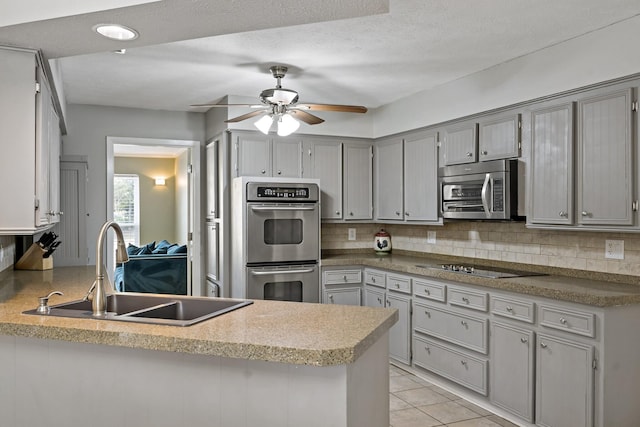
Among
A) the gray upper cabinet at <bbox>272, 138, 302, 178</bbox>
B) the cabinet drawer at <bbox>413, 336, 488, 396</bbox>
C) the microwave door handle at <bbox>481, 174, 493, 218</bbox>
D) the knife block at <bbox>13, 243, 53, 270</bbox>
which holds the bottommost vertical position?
the cabinet drawer at <bbox>413, 336, 488, 396</bbox>

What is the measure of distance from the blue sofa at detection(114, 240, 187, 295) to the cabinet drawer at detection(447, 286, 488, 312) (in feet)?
14.1

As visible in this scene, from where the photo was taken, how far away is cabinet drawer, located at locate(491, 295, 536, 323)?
314 centimetres

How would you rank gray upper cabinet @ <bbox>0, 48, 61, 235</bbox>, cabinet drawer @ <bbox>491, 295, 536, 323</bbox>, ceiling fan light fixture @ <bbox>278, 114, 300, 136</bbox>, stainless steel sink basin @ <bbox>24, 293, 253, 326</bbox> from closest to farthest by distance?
1. stainless steel sink basin @ <bbox>24, 293, 253, 326</bbox>
2. gray upper cabinet @ <bbox>0, 48, 61, 235</bbox>
3. cabinet drawer @ <bbox>491, 295, 536, 323</bbox>
4. ceiling fan light fixture @ <bbox>278, 114, 300, 136</bbox>

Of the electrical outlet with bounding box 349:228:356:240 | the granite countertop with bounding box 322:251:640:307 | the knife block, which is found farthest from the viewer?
the electrical outlet with bounding box 349:228:356:240

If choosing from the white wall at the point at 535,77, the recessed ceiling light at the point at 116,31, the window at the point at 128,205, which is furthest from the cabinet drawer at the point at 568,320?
the window at the point at 128,205

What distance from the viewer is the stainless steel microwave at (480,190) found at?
3.59 meters

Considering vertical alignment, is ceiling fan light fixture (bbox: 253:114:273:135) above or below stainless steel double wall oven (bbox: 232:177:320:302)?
above

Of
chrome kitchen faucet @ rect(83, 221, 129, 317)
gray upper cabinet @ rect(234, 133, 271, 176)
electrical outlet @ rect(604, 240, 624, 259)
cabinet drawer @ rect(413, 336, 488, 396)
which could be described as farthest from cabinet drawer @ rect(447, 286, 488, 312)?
chrome kitchen faucet @ rect(83, 221, 129, 317)

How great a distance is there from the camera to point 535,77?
3516 millimetres

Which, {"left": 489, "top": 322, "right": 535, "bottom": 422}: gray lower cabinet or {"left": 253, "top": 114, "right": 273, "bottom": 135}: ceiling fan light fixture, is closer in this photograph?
{"left": 489, "top": 322, "right": 535, "bottom": 422}: gray lower cabinet

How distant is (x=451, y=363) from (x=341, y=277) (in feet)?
4.61

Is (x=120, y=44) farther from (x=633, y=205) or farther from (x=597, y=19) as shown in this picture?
(x=633, y=205)

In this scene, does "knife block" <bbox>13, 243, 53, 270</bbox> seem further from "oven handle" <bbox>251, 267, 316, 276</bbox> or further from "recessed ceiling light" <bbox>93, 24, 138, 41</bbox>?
"recessed ceiling light" <bbox>93, 24, 138, 41</bbox>

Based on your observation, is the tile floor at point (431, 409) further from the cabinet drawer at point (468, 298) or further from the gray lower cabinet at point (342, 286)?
the gray lower cabinet at point (342, 286)
